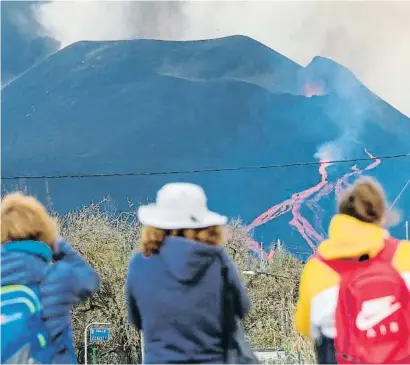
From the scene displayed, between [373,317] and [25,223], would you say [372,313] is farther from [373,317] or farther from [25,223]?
[25,223]

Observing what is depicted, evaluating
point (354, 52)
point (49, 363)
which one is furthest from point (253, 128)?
point (49, 363)

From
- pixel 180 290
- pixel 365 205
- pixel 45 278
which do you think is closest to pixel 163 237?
pixel 180 290

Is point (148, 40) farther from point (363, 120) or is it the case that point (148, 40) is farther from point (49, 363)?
point (49, 363)

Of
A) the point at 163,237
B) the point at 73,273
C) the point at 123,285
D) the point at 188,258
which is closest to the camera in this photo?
the point at 188,258

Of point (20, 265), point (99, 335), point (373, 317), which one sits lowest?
point (373, 317)

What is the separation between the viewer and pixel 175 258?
3045 millimetres

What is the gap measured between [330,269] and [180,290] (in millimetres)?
647

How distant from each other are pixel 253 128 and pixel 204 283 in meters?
1.15

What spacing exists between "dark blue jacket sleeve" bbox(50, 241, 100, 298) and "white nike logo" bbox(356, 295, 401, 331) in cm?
117

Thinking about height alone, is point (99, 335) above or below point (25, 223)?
below

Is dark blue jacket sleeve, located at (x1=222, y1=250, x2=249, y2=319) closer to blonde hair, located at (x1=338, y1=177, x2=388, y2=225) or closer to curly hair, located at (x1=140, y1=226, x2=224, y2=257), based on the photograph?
curly hair, located at (x1=140, y1=226, x2=224, y2=257)

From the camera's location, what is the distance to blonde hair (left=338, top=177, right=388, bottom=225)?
3.24m

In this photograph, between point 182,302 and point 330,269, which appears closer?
point 182,302

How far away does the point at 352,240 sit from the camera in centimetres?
314
